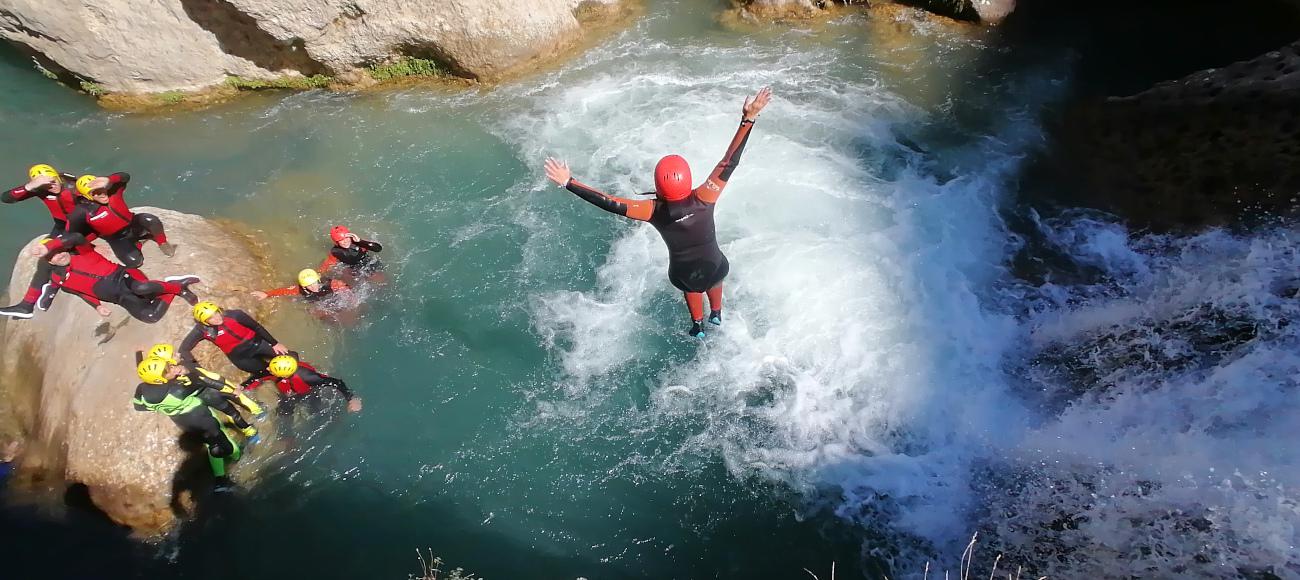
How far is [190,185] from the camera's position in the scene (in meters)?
8.89

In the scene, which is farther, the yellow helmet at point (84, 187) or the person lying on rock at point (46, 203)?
the yellow helmet at point (84, 187)

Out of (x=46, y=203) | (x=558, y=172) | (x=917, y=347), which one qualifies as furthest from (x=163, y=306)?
(x=917, y=347)

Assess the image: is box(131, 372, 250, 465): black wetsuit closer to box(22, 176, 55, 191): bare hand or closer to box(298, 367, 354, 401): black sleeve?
box(298, 367, 354, 401): black sleeve

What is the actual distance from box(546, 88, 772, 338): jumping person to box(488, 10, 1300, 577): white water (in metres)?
1.52

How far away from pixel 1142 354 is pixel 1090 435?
1042mm

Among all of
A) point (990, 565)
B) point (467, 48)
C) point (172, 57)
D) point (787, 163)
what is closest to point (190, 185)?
point (172, 57)

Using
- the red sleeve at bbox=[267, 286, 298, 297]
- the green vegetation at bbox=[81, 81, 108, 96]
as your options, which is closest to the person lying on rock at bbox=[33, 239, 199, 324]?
the red sleeve at bbox=[267, 286, 298, 297]

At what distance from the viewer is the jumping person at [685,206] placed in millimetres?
4711

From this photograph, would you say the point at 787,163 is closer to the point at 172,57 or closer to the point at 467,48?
the point at 467,48

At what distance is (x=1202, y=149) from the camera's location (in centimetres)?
702

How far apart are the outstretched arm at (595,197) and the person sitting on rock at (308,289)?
3655mm

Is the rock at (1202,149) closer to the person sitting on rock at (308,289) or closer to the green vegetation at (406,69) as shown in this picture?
the person sitting on rock at (308,289)

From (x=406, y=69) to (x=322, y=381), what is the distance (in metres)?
5.80

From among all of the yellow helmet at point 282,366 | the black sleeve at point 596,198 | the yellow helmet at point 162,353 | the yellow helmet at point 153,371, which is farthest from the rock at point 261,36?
the black sleeve at point 596,198
